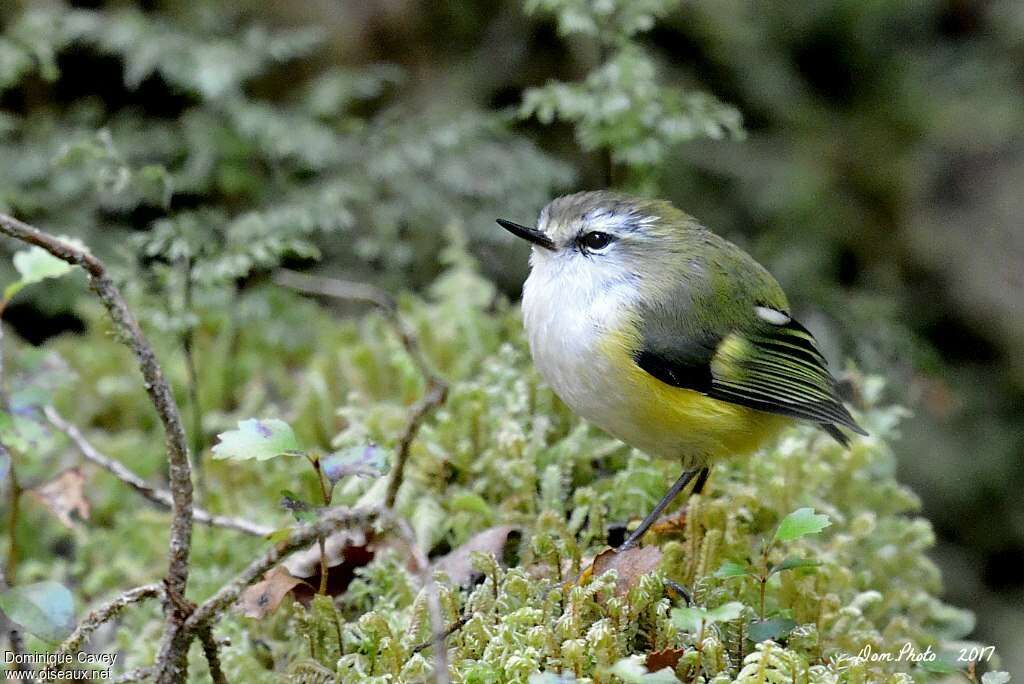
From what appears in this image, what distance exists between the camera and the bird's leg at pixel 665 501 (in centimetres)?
260

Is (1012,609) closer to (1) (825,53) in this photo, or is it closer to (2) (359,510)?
(1) (825,53)

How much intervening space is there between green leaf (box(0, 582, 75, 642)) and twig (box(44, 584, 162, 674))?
0.10 meters

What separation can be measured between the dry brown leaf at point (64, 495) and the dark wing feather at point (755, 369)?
1.62m

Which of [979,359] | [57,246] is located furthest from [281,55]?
[979,359]

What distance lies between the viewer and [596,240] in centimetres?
296

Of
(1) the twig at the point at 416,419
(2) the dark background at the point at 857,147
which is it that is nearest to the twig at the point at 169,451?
(1) the twig at the point at 416,419

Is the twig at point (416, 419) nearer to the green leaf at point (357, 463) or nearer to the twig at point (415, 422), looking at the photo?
the twig at point (415, 422)

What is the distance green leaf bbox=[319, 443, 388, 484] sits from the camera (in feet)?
6.82

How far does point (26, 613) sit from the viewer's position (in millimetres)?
2150

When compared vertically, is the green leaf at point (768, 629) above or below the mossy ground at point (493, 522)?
above

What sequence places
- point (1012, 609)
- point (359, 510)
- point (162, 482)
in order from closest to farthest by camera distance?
point (359, 510), point (162, 482), point (1012, 609)

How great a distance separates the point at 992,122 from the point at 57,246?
6.60 meters

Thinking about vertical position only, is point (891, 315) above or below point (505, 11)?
below

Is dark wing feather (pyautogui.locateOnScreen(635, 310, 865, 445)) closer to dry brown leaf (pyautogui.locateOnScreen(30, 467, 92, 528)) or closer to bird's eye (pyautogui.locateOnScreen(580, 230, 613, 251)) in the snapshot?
bird's eye (pyautogui.locateOnScreen(580, 230, 613, 251))
